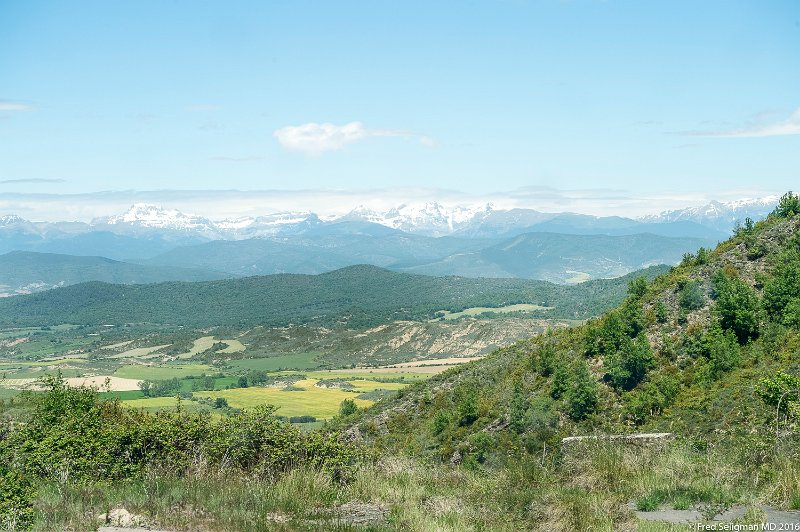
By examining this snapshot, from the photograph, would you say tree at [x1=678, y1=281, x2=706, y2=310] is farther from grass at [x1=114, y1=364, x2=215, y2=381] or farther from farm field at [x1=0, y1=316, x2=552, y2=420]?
grass at [x1=114, y1=364, x2=215, y2=381]

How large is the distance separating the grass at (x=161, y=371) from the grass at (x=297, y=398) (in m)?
30.7

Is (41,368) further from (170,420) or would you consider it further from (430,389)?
(170,420)

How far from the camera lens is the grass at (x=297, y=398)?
8306 centimetres

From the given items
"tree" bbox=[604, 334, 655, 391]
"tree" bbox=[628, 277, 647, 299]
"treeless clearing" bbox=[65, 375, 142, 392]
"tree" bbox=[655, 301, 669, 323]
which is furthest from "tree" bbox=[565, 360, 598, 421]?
"treeless clearing" bbox=[65, 375, 142, 392]

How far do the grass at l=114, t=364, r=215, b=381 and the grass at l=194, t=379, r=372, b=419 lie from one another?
3072cm

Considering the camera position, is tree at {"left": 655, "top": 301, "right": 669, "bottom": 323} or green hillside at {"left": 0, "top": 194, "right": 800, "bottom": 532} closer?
green hillside at {"left": 0, "top": 194, "right": 800, "bottom": 532}

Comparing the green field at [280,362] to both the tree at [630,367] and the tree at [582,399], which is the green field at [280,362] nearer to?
the tree at [630,367]

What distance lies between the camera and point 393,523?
383 inches

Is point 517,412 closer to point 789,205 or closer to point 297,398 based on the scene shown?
point 789,205

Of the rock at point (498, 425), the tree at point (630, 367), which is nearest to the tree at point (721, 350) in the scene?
the tree at point (630, 367)

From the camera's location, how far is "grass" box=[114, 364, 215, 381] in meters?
140

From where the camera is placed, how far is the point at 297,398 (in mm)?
99375

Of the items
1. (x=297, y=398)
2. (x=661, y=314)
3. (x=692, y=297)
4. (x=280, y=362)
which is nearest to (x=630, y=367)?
(x=661, y=314)

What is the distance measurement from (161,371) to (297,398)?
212 ft
